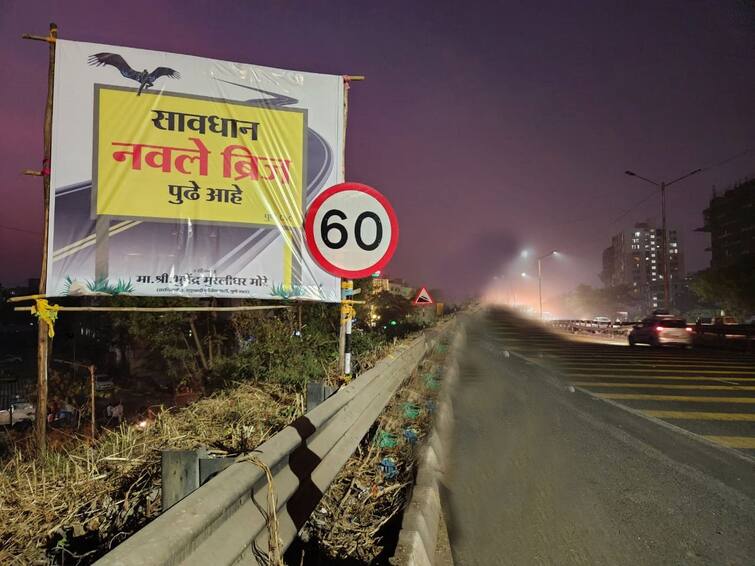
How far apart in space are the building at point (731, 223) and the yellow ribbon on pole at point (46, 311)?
12518 centimetres

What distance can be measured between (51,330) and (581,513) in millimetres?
5012

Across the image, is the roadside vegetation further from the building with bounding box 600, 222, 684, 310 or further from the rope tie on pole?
the building with bounding box 600, 222, 684, 310

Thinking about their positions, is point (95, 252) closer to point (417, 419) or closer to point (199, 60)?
point (199, 60)

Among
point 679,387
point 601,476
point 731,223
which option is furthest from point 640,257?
point 601,476

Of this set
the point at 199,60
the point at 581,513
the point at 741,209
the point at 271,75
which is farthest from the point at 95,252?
the point at 741,209

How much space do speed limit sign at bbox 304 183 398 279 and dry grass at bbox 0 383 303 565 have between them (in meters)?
1.80

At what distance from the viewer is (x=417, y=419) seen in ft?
19.5

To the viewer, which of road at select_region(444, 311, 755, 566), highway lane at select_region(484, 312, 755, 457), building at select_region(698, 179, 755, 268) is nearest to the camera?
road at select_region(444, 311, 755, 566)

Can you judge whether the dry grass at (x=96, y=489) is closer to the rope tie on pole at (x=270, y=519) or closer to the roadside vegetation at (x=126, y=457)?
the roadside vegetation at (x=126, y=457)

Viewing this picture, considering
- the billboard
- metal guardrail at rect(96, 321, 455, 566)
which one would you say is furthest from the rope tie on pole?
the billboard

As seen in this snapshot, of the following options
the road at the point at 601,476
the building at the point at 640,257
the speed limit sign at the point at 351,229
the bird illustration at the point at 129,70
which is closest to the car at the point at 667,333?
the road at the point at 601,476

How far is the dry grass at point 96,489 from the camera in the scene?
2291 millimetres

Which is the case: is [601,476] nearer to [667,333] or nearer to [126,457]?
[126,457]

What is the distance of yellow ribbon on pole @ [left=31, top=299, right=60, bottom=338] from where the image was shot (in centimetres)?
482
